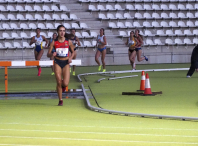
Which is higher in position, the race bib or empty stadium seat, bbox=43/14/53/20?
empty stadium seat, bbox=43/14/53/20

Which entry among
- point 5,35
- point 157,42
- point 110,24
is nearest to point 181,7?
point 157,42

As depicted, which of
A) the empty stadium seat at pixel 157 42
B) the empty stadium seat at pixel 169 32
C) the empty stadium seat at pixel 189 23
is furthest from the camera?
the empty stadium seat at pixel 189 23

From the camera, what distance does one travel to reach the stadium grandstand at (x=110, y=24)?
29453 mm

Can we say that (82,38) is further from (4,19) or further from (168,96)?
(168,96)

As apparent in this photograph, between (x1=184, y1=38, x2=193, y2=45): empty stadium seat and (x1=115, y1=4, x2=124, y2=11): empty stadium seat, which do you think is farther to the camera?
(x1=115, y1=4, x2=124, y2=11): empty stadium seat

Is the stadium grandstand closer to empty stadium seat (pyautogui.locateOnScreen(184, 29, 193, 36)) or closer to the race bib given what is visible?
empty stadium seat (pyautogui.locateOnScreen(184, 29, 193, 36))

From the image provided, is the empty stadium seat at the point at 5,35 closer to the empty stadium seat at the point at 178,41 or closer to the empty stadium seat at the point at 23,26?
the empty stadium seat at the point at 23,26

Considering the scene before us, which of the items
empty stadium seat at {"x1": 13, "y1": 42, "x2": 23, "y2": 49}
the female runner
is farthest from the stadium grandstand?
the female runner

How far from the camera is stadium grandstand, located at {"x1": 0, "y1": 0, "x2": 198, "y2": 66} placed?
96.6 ft

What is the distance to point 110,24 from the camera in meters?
31.3

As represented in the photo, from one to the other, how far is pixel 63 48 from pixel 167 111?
282 centimetres

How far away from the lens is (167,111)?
8.23 m

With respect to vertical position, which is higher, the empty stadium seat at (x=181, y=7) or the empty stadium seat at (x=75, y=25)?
the empty stadium seat at (x=181, y=7)

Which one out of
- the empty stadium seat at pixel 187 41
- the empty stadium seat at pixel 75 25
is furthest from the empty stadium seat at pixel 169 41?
the empty stadium seat at pixel 75 25
